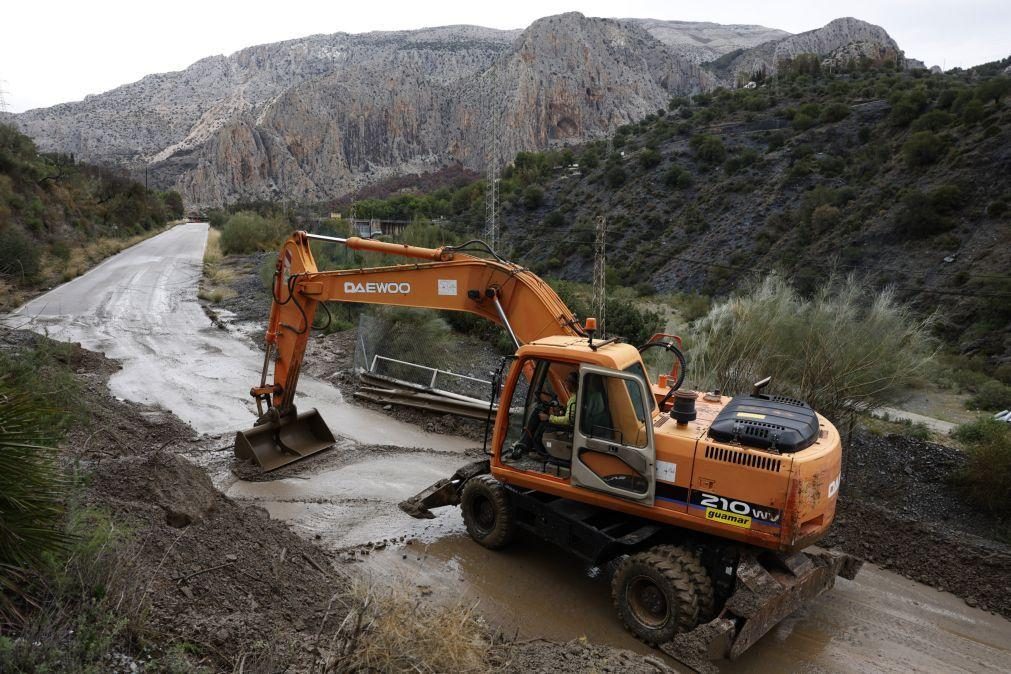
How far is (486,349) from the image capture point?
17.7 meters

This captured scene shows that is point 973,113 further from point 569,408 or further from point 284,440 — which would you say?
point 284,440

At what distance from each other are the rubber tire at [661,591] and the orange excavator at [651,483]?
11 mm

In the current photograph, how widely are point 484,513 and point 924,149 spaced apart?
31.8m

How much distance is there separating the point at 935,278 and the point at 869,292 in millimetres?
4464

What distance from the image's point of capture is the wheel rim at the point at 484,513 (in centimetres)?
754

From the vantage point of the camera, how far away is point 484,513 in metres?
7.62

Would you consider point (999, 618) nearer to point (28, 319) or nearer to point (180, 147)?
point (28, 319)

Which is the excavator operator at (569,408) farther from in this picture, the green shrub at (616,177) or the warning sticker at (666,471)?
the green shrub at (616,177)

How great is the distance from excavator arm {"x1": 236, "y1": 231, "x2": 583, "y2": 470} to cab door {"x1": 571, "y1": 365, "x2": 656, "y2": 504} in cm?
133

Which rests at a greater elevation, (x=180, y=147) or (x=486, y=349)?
(x=180, y=147)

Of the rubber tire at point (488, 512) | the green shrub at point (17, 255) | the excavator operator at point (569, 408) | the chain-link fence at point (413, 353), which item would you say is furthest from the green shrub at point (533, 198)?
the excavator operator at point (569, 408)

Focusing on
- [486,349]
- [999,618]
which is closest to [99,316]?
[486,349]

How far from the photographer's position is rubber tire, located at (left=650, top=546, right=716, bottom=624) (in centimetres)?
571

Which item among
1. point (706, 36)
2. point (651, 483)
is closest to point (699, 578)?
point (651, 483)
